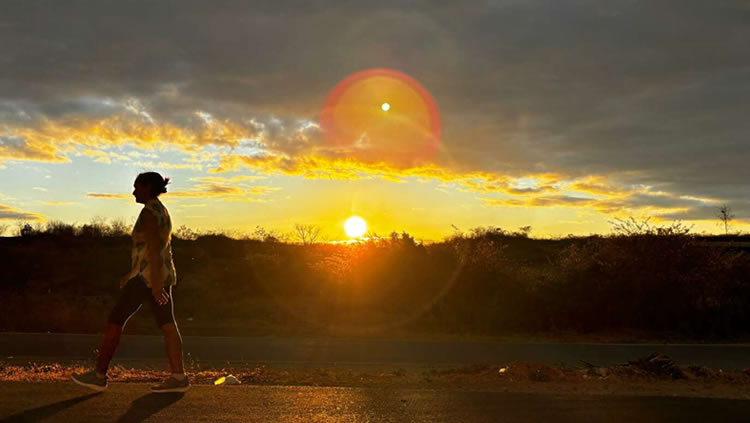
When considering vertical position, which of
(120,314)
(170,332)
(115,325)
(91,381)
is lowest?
(91,381)

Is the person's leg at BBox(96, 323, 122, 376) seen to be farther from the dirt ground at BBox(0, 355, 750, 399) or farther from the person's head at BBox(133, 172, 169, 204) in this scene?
the dirt ground at BBox(0, 355, 750, 399)

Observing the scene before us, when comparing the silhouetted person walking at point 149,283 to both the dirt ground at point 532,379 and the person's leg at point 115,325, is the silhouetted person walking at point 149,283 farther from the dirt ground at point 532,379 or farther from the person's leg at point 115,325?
the dirt ground at point 532,379

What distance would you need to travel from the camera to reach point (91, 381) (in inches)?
270

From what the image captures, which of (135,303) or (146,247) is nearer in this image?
(146,247)

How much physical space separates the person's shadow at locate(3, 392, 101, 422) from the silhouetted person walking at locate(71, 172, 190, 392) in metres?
0.36

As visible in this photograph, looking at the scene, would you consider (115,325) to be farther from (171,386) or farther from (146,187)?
(146,187)

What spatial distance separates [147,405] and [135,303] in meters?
1.01

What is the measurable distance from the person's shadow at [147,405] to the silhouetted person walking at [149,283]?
12 cm

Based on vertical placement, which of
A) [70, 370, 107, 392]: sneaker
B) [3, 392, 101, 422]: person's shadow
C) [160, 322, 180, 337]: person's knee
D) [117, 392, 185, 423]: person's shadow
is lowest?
[117, 392, 185, 423]: person's shadow

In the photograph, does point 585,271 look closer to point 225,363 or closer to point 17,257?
point 225,363

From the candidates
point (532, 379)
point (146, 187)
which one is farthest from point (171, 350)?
point (532, 379)

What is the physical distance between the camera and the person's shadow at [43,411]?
5836mm

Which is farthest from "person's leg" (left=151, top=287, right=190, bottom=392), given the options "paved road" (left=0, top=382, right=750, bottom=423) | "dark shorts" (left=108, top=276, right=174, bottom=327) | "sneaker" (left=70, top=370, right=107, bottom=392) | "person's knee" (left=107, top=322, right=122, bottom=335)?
"sneaker" (left=70, top=370, right=107, bottom=392)

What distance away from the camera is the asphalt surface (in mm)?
15109
